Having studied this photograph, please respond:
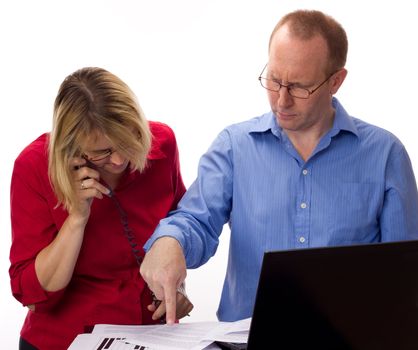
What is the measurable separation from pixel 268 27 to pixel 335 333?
2453 mm

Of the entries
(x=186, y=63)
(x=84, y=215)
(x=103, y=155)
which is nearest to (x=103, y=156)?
(x=103, y=155)

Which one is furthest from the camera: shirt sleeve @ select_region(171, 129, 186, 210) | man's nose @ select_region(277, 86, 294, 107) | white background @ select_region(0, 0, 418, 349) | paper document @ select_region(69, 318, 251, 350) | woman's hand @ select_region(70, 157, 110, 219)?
white background @ select_region(0, 0, 418, 349)

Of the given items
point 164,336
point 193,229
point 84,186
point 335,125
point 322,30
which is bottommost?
point 164,336

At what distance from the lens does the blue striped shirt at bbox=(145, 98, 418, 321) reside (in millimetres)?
1983

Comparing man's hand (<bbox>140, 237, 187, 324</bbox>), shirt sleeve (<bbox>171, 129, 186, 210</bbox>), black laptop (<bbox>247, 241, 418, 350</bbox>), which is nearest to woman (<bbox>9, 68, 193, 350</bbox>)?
shirt sleeve (<bbox>171, 129, 186, 210</bbox>)

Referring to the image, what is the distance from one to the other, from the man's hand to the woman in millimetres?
235

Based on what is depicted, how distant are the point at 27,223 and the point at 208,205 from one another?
0.51 m

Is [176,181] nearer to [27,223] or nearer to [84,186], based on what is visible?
[84,186]

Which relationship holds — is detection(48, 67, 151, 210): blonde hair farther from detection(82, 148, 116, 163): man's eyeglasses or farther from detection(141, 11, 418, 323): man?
detection(141, 11, 418, 323): man

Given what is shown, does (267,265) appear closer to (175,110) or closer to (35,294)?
(35,294)

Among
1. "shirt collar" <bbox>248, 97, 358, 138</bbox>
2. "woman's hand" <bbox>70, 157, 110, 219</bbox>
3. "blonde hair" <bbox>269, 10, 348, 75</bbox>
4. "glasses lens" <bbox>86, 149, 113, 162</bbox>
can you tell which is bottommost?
"woman's hand" <bbox>70, 157, 110, 219</bbox>

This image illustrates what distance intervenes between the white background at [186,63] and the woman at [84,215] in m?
1.32

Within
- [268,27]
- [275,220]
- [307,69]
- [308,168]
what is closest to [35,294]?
[275,220]

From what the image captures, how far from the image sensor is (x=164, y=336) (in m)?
1.66
